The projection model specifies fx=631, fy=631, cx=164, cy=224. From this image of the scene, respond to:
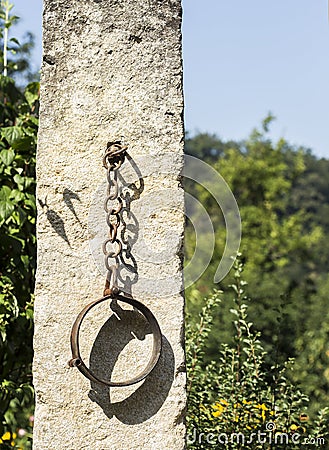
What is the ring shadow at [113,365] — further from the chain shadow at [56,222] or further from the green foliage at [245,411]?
the green foliage at [245,411]

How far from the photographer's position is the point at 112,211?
1.85 m

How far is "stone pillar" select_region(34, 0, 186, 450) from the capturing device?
5.98 ft

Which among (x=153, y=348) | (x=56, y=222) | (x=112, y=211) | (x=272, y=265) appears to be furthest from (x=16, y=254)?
(x=272, y=265)

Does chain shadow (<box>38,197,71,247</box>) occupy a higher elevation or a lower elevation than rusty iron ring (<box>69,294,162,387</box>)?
higher

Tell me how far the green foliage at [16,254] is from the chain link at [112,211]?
2.34 ft

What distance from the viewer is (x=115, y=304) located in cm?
186

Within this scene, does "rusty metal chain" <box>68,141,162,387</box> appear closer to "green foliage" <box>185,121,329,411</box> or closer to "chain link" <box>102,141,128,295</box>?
"chain link" <box>102,141,128,295</box>

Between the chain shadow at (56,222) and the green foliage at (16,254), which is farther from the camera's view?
the green foliage at (16,254)

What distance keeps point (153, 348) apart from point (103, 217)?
42cm

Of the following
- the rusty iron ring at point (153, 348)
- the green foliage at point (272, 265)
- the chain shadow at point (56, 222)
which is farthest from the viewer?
the green foliage at point (272, 265)

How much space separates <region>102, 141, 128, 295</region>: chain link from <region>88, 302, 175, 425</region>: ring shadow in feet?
0.31

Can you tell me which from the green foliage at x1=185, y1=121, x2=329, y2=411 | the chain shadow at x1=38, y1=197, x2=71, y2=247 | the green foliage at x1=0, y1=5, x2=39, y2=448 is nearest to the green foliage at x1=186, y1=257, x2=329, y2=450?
the green foliage at x1=185, y1=121, x2=329, y2=411

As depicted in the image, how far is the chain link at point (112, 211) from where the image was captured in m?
1.82

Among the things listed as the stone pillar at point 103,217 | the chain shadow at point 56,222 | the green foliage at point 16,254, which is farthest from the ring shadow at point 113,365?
the green foliage at point 16,254
